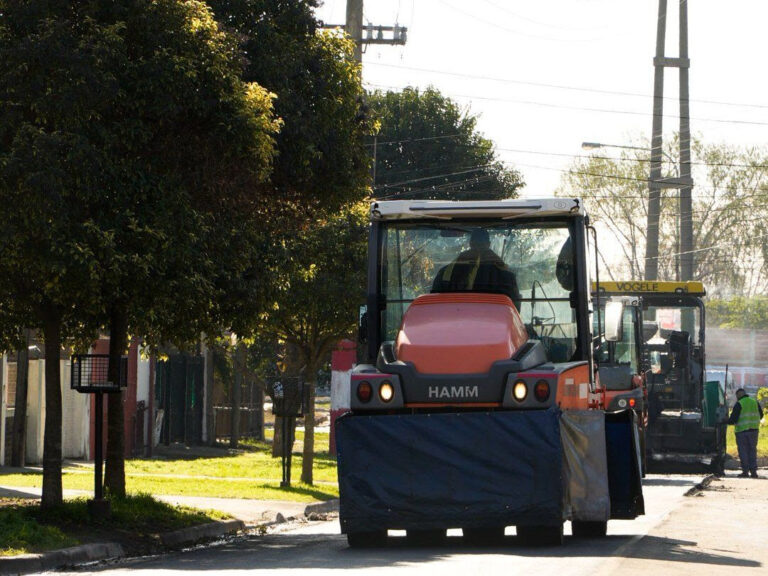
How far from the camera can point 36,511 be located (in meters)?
15.1

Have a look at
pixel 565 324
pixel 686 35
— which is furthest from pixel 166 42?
pixel 686 35

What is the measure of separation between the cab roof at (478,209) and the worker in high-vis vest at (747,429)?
701 inches

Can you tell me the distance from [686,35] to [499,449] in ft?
102

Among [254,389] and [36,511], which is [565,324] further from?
[254,389]

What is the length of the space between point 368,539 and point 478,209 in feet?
11.3

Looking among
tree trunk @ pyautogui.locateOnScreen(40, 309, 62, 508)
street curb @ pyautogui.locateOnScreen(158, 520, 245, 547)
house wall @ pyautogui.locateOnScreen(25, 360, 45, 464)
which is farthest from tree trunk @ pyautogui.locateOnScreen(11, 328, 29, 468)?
tree trunk @ pyautogui.locateOnScreen(40, 309, 62, 508)

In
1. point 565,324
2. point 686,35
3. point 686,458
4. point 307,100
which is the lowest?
point 686,458

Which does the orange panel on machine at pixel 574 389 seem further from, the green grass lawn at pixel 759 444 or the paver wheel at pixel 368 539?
the green grass lawn at pixel 759 444

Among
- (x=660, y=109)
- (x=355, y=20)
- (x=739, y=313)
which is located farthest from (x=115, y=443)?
(x=739, y=313)

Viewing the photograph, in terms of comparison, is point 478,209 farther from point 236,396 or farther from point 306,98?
point 236,396

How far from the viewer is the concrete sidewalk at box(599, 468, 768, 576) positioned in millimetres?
11961

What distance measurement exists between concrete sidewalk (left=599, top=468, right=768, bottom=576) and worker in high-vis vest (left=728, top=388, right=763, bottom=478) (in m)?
7.62

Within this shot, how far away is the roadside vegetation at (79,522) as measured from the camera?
13.5 metres

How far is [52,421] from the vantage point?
15328mm
